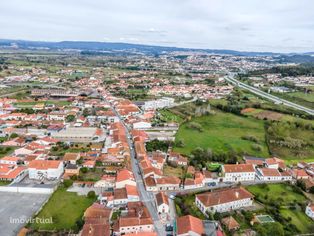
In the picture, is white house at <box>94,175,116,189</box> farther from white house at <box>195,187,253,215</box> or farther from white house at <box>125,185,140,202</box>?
white house at <box>195,187,253,215</box>

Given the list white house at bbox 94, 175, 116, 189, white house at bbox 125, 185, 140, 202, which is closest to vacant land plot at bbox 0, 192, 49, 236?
white house at bbox 94, 175, 116, 189

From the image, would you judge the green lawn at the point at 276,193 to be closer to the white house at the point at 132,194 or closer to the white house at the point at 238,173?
the white house at the point at 238,173

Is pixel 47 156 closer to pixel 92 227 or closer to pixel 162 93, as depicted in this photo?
pixel 92 227

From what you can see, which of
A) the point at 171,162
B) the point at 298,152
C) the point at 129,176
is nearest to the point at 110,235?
the point at 129,176

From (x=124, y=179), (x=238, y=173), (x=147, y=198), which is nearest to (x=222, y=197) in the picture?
(x=238, y=173)

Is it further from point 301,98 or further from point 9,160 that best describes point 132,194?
point 301,98

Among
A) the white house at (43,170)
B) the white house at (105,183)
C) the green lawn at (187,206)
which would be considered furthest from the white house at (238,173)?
the white house at (43,170)
